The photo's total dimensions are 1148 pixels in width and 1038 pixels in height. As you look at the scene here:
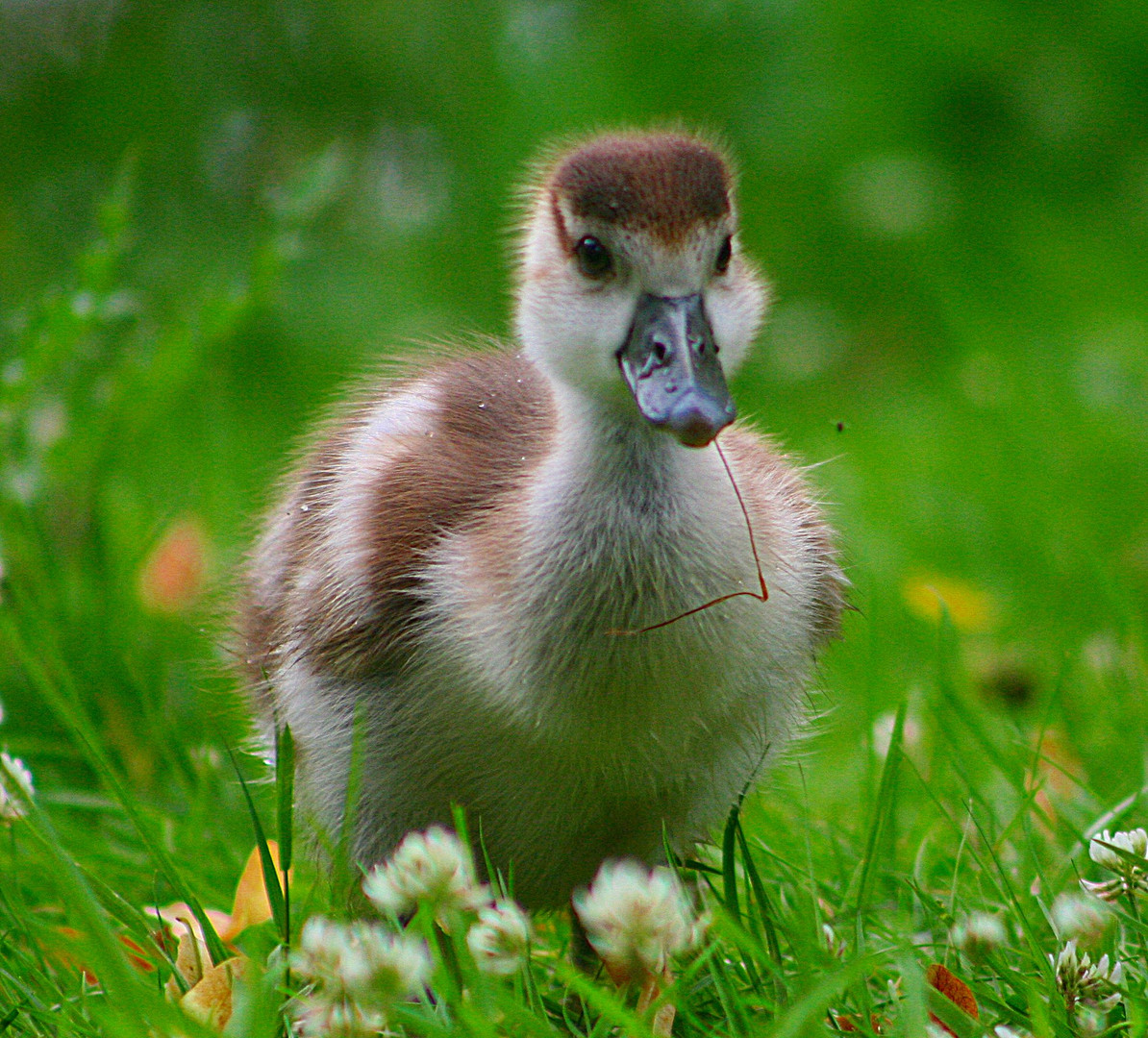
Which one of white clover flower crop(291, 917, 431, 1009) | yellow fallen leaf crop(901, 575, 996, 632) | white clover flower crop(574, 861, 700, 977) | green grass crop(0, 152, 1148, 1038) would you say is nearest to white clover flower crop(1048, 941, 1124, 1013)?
green grass crop(0, 152, 1148, 1038)

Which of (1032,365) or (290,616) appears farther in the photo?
(1032,365)

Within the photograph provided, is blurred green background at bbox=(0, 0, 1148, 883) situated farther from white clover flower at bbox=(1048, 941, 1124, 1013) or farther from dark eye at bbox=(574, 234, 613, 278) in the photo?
white clover flower at bbox=(1048, 941, 1124, 1013)

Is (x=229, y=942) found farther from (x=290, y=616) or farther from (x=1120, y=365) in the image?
(x=1120, y=365)

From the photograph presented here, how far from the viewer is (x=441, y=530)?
1917 mm

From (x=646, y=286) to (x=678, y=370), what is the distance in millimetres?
143

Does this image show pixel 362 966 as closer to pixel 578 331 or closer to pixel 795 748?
pixel 578 331

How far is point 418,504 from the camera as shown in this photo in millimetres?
1936

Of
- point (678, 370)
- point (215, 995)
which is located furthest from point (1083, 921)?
point (215, 995)

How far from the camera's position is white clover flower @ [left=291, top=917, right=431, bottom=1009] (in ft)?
4.58

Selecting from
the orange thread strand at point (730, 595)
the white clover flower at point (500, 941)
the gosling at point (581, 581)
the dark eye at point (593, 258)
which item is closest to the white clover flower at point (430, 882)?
the white clover flower at point (500, 941)

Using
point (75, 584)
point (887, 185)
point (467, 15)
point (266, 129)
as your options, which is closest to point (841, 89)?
point (887, 185)

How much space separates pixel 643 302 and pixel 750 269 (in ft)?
1.09

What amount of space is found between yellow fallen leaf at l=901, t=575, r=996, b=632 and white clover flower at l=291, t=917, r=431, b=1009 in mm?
2356

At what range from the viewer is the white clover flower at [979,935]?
5.46ft
